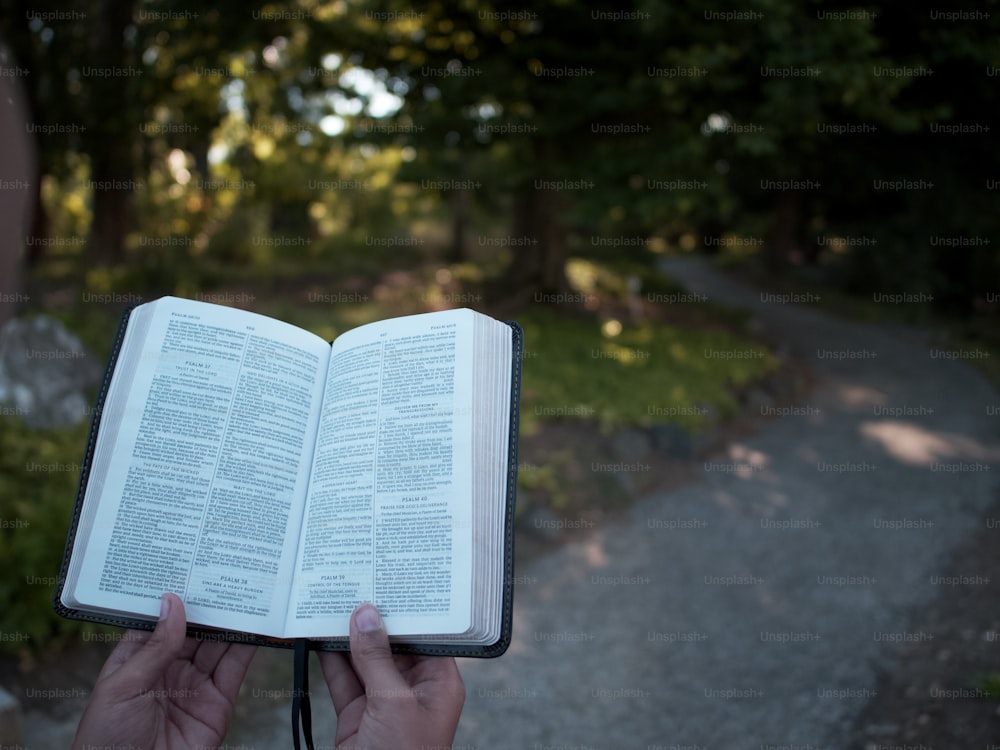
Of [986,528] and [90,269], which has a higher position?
[986,528]

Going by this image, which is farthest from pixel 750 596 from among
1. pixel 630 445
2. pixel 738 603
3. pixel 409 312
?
pixel 409 312

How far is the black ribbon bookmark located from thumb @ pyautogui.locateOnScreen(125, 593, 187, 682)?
255 millimetres

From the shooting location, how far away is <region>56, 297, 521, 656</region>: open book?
1.60 metres

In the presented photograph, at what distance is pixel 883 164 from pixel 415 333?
14093mm

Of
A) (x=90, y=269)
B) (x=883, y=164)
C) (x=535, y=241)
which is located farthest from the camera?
(x=883, y=164)

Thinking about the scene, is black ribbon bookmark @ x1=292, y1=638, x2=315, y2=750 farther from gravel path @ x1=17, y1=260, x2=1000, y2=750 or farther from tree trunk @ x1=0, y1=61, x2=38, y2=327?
gravel path @ x1=17, y1=260, x2=1000, y2=750

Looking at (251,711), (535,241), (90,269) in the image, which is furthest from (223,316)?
(90,269)

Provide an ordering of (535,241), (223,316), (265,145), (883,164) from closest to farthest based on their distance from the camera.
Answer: (223,316), (535,241), (883,164), (265,145)

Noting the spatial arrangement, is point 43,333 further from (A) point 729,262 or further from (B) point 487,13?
(A) point 729,262

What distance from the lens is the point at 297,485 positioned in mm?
1717

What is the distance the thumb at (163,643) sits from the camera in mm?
1572

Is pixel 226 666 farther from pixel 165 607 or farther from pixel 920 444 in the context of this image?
pixel 920 444

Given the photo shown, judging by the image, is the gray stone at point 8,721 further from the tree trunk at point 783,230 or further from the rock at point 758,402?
the tree trunk at point 783,230

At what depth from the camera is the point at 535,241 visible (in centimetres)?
1141
